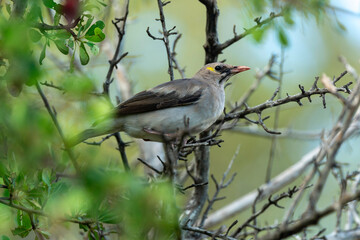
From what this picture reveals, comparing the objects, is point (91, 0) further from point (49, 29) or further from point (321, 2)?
point (321, 2)

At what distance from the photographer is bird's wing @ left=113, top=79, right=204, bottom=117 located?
535 centimetres

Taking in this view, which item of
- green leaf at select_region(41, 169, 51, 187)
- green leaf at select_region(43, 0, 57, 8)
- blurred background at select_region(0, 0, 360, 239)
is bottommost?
green leaf at select_region(41, 169, 51, 187)

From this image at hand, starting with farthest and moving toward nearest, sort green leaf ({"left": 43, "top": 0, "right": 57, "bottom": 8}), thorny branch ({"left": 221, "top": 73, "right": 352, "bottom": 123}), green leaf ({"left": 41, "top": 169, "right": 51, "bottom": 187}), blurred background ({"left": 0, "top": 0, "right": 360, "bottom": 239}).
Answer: blurred background ({"left": 0, "top": 0, "right": 360, "bottom": 239}) < thorny branch ({"left": 221, "top": 73, "right": 352, "bottom": 123}) < green leaf ({"left": 41, "top": 169, "right": 51, "bottom": 187}) < green leaf ({"left": 43, "top": 0, "right": 57, "bottom": 8})

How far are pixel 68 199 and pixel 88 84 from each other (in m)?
0.60

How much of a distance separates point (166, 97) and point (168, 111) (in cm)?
21

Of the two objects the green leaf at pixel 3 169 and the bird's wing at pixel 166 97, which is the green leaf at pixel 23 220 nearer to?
the green leaf at pixel 3 169

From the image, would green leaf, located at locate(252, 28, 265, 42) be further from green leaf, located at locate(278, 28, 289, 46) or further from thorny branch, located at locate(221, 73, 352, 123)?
thorny branch, located at locate(221, 73, 352, 123)

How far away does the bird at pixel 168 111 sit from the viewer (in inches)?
201

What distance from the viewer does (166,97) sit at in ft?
18.0

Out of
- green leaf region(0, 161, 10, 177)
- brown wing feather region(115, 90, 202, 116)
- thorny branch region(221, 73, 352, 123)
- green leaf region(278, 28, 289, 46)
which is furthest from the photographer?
brown wing feather region(115, 90, 202, 116)

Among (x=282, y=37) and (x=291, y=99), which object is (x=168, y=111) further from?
(x=282, y=37)

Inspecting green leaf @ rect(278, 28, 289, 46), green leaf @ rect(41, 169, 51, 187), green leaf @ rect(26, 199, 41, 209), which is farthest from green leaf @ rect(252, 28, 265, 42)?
green leaf @ rect(26, 199, 41, 209)

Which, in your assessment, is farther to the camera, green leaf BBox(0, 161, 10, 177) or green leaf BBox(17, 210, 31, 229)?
green leaf BBox(17, 210, 31, 229)

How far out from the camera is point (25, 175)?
307 centimetres
